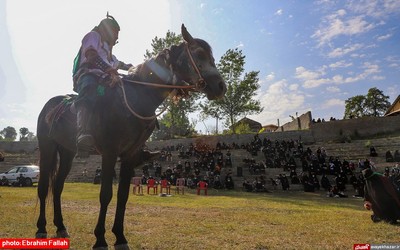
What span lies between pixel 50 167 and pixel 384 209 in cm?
838

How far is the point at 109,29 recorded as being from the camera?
17.1ft

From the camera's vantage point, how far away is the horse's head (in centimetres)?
442

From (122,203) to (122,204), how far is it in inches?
A: 0.6

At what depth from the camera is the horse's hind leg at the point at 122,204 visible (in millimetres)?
4735

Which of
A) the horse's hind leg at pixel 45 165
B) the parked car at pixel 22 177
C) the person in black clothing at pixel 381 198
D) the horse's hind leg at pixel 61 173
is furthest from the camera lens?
the parked car at pixel 22 177

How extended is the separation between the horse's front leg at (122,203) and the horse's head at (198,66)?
1717mm

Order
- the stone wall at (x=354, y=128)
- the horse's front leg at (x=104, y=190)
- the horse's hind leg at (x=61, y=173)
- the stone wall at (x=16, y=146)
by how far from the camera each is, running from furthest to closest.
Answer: the stone wall at (x=16, y=146)
the stone wall at (x=354, y=128)
the horse's hind leg at (x=61, y=173)
the horse's front leg at (x=104, y=190)

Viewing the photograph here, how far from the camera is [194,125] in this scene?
65.8 meters

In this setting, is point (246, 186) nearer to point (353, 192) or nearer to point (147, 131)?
point (353, 192)

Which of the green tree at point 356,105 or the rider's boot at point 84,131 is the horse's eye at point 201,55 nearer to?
the rider's boot at point 84,131

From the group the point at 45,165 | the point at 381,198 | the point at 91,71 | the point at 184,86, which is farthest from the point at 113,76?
the point at 381,198

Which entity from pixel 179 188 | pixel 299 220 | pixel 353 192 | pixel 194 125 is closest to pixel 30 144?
pixel 194 125

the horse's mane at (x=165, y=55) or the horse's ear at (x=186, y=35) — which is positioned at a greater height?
the horse's ear at (x=186, y=35)

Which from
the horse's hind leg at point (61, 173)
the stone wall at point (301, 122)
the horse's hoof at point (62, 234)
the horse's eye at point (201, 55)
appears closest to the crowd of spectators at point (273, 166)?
the stone wall at point (301, 122)
